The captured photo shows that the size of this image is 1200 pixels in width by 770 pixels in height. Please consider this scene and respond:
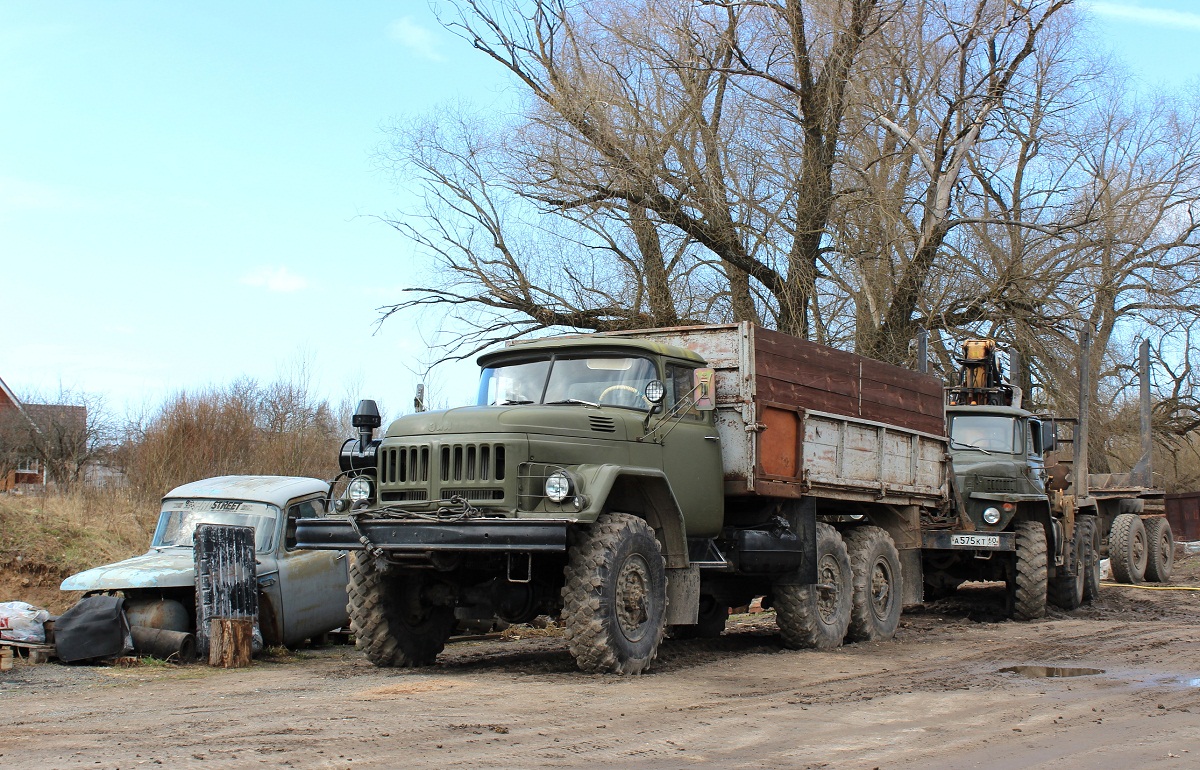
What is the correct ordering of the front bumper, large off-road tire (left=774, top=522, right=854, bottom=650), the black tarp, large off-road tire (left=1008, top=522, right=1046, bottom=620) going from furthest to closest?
1. large off-road tire (left=1008, top=522, right=1046, bottom=620)
2. large off-road tire (left=774, top=522, right=854, bottom=650)
3. the black tarp
4. the front bumper

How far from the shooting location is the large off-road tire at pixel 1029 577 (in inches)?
586

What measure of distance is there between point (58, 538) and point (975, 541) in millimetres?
11454

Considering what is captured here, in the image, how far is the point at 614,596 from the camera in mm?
8727

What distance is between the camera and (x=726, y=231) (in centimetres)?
2053

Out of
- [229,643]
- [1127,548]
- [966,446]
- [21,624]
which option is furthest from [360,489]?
[1127,548]

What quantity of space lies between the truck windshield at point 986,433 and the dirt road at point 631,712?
4.77 metres

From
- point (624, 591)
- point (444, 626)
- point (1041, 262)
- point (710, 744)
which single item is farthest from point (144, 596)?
point (1041, 262)

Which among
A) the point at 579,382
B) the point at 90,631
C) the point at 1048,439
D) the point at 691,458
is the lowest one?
the point at 90,631

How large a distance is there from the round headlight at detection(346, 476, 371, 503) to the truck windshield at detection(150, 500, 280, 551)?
218 cm

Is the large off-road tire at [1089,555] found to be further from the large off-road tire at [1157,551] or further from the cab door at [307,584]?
the cab door at [307,584]

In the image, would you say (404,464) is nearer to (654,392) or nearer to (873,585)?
(654,392)

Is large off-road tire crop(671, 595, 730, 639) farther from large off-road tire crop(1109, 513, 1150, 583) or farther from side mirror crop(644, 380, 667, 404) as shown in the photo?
large off-road tire crop(1109, 513, 1150, 583)

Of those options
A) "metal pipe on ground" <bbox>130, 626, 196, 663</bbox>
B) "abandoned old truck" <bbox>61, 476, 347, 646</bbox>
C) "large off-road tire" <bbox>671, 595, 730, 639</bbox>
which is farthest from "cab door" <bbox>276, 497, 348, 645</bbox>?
"large off-road tire" <bbox>671, 595, 730, 639</bbox>

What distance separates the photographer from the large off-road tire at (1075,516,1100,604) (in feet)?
55.7
